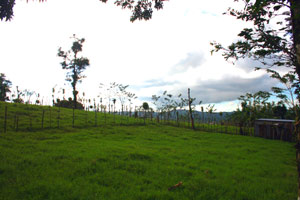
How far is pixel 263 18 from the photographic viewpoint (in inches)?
159

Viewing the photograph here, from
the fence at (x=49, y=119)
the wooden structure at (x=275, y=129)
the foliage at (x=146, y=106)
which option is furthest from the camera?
the foliage at (x=146, y=106)

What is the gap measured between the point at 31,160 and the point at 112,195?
542 centimetres

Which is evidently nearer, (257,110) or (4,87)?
(257,110)

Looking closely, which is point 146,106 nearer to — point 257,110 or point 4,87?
point 257,110

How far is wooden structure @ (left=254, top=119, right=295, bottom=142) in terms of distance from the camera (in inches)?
1015

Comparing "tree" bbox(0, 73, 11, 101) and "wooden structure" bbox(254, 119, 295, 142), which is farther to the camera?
"tree" bbox(0, 73, 11, 101)

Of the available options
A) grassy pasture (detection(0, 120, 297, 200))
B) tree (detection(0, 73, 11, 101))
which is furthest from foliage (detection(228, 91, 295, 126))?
tree (detection(0, 73, 11, 101))

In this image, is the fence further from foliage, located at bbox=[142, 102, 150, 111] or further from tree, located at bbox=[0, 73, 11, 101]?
tree, located at bbox=[0, 73, 11, 101]

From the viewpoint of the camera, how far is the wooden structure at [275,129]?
84.6ft

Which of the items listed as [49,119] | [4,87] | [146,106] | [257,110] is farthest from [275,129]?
[4,87]

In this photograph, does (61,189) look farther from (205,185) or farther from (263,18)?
(263,18)

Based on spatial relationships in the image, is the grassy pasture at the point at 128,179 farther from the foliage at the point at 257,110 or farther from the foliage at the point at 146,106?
the foliage at the point at 146,106

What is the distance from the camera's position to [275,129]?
90.8 ft

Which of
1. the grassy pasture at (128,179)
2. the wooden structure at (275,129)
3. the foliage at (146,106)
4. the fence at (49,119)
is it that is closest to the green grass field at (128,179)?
Result: the grassy pasture at (128,179)
